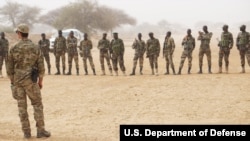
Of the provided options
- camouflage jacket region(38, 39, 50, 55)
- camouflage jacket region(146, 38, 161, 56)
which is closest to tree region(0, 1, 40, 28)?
camouflage jacket region(38, 39, 50, 55)

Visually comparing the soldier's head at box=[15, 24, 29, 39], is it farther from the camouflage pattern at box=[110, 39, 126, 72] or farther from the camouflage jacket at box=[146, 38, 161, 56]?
the camouflage jacket at box=[146, 38, 161, 56]

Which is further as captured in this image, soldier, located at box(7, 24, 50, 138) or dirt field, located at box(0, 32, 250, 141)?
dirt field, located at box(0, 32, 250, 141)

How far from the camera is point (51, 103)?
1014 centimetres

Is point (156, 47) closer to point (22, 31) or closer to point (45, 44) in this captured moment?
point (45, 44)

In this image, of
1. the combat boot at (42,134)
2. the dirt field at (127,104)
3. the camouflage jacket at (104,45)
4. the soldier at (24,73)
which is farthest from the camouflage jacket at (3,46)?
the combat boot at (42,134)

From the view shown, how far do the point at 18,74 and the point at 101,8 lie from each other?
39122 millimetres

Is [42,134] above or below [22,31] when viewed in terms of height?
below

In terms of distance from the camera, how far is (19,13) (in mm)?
52188

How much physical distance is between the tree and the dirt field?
39350mm

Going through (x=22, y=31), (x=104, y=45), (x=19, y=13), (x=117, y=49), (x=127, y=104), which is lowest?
(x=127, y=104)

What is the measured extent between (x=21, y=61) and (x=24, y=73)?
20 cm

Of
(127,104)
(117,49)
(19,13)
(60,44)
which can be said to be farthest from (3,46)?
(19,13)

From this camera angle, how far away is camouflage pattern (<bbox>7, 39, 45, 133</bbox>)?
656 centimetres

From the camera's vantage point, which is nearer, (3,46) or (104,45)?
(104,45)
